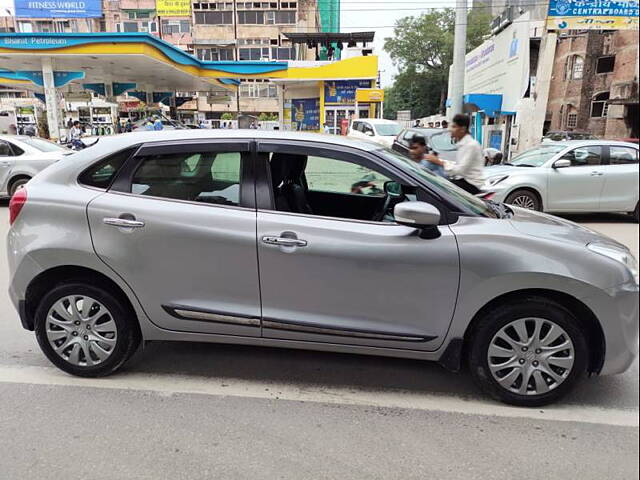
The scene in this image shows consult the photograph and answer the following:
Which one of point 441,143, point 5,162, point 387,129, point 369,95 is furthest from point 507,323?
point 369,95

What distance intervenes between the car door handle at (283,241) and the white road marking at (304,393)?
1.01m

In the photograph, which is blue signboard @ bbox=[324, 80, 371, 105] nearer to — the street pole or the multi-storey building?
the street pole

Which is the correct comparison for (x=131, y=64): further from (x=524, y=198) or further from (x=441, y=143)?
(x=524, y=198)

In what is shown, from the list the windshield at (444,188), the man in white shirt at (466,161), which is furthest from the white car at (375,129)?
the windshield at (444,188)

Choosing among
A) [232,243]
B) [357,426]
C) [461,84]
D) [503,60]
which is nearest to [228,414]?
[357,426]

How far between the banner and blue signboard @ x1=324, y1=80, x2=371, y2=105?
14.5m

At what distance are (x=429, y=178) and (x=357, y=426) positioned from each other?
1.68m

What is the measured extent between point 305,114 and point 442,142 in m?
20.9

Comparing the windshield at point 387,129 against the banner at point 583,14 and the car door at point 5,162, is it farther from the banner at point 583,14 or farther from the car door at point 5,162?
the car door at point 5,162

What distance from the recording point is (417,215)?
3021mm

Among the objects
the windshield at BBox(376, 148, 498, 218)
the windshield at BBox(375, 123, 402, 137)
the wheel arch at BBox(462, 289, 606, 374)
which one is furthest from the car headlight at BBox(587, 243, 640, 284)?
the windshield at BBox(375, 123, 402, 137)

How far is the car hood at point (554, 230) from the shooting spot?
121 inches

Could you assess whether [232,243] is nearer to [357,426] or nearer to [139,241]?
[139,241]

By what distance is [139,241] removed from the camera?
129 inches
